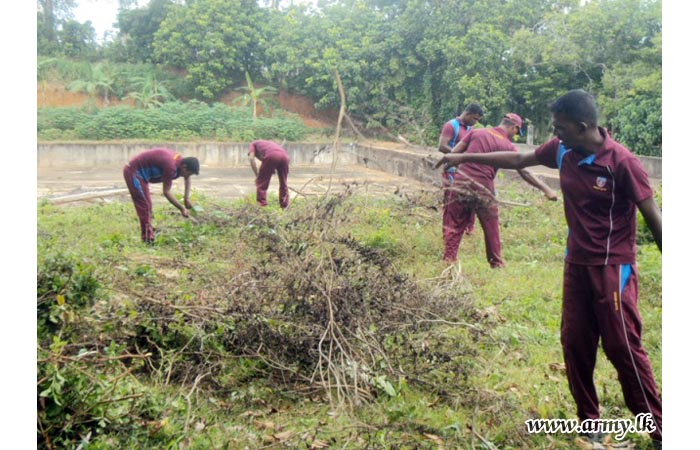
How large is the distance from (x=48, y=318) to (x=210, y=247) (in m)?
1.53

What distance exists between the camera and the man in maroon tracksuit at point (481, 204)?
5.09 m

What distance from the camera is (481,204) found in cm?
557

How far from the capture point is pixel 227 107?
5066mm

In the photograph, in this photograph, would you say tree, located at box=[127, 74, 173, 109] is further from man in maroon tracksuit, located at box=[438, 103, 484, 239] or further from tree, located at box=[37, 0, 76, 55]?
man in maroon tracksuit, located at box=[438, 103, 484, 239]

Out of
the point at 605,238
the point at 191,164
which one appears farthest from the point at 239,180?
the point at 605,238

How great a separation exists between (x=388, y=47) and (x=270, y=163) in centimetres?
117

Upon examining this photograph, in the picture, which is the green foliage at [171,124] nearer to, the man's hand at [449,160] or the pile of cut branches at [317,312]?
the pile of cut branches at [317,312]

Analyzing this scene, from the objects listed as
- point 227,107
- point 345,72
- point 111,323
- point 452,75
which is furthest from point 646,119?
point 111,323

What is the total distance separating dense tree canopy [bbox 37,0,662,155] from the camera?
4691 millimetres

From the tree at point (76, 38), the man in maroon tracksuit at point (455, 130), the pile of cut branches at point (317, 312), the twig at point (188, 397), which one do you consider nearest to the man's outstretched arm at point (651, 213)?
the pile of cut branches at point (317, 312)

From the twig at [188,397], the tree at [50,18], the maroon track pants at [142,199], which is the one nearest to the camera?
the twig at [188,397]

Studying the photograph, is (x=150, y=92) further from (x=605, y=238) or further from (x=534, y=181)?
(x=605, y=238)

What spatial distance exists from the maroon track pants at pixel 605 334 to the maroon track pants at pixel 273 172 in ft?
7.47

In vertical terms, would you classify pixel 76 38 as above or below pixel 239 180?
above
